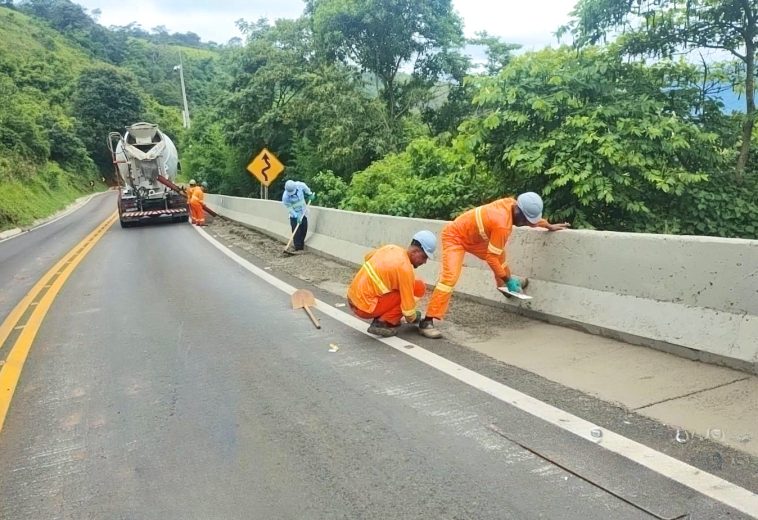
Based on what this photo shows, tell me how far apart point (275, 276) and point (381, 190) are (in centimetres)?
547

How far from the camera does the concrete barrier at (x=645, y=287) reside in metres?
4.07

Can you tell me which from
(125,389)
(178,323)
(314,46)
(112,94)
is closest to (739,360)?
(125,389)

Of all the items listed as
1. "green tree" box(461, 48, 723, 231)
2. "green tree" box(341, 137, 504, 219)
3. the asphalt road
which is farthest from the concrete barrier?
"green tree" box(341, 137, 504, 219)

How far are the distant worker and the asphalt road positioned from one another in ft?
20.0

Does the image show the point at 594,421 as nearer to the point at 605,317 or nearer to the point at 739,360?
the point at 739,360

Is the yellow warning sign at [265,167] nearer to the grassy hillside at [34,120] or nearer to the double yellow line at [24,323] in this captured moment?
the double yellow line at [24,323]

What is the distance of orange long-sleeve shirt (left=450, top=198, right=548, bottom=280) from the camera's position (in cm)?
552

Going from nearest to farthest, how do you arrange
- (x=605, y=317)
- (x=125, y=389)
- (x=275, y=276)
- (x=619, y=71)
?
(x=125, y=389), (x=605, y=317), (x=619, y=71), (x=275, y=276)

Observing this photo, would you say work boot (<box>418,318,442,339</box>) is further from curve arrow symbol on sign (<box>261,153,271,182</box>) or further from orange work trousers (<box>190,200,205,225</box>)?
orange work trousers (<box>190,200,205,225</box>)

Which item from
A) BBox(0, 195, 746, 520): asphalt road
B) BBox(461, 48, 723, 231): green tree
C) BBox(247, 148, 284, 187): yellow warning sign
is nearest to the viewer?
BBox(0, 195, 746, 520): asphalt road

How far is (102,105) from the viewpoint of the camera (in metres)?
60.4

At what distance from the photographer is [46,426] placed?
12.9ft

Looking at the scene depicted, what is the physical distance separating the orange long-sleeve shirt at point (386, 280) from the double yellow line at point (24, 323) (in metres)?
2.91

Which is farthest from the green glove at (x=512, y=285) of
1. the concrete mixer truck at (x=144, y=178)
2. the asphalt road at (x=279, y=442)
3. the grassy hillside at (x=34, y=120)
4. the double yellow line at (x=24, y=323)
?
the grassy hillside at (x=34, y=120)
